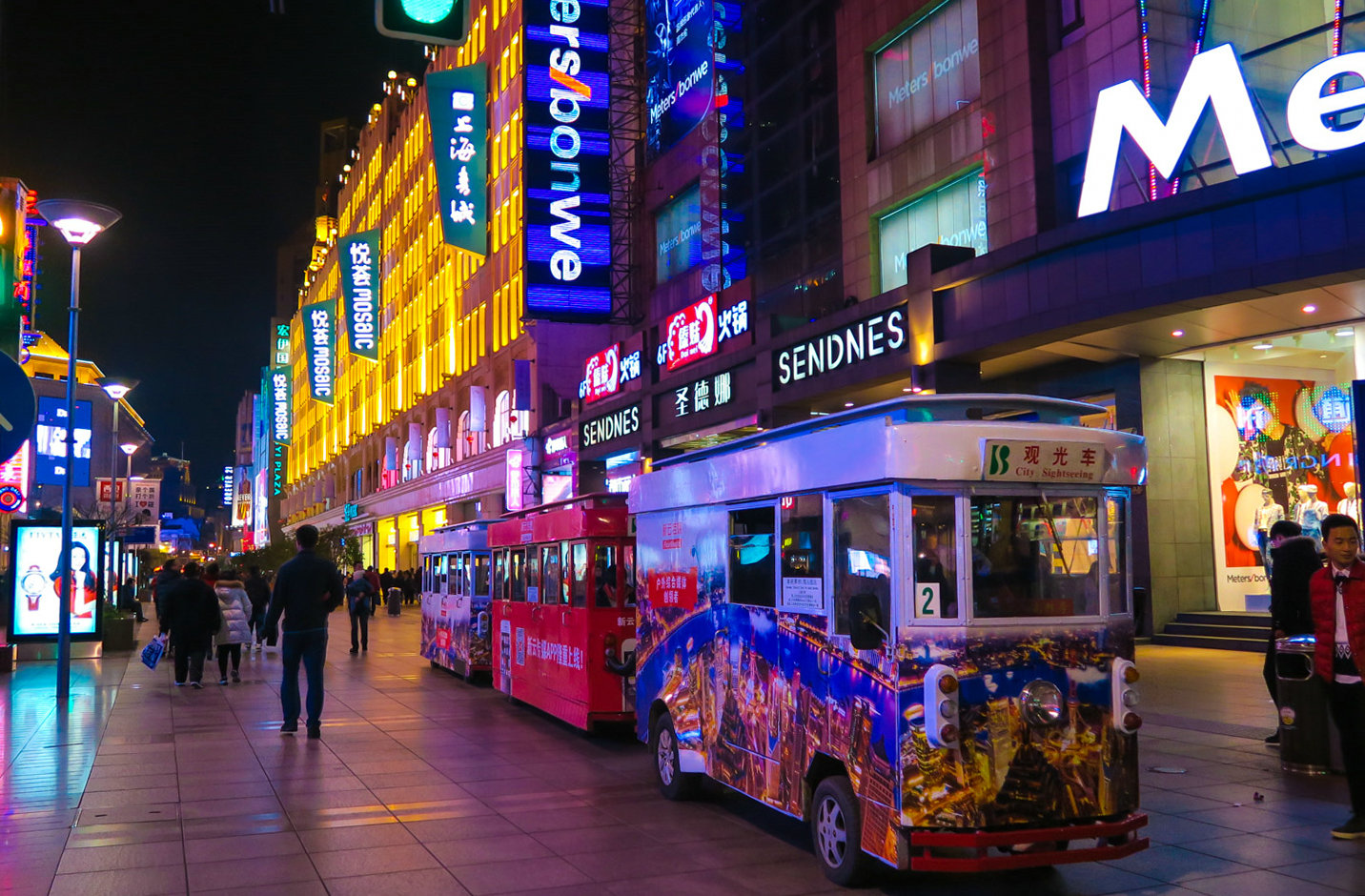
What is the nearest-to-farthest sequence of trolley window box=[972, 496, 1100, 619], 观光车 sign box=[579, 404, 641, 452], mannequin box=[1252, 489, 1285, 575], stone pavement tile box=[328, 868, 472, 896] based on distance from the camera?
1. trolley window box=[972, 496, 1100, 619]
2. stone pavement tile box=[328, 868, 472, 896]
3. mannequin box=[1252, 489, 1285, 575]
4. 观光车 sign box=[579, 404, 641, 452]

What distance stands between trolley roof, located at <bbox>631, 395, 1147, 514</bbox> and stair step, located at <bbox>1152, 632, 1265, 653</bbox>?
1228 centimetres

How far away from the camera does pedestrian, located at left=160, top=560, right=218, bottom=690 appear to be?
16.9 m

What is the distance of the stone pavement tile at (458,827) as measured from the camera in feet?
24.5

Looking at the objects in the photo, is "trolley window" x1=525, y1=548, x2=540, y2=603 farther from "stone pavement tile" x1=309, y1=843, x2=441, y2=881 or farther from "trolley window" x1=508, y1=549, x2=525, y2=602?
"stone pavement tile" x1=309, y1=843, x2=441, y2=881

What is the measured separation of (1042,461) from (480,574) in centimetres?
1226

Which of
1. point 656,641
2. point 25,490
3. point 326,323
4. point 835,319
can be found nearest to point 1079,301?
point 835,319

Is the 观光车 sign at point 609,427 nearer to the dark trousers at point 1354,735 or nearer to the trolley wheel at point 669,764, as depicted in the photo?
the trolley wheel at point 669,764

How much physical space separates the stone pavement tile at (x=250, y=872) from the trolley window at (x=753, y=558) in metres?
3.06

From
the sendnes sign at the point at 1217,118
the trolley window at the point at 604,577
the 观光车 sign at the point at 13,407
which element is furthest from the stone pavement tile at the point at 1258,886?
the sendnes sign at the point at 1217,118

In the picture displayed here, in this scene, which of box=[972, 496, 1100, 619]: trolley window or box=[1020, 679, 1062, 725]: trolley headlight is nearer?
box=[1020, 679, 1062, 725]: trolley headlight

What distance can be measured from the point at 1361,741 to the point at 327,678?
598 inches

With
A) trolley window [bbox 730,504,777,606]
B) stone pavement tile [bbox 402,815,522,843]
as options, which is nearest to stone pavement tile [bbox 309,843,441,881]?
stone pavement tile [bbox 402,815,522,843]

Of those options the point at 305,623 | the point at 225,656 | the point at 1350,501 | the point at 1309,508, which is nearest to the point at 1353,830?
the point at 305,623

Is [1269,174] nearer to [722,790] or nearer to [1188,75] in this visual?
[1188,75]
